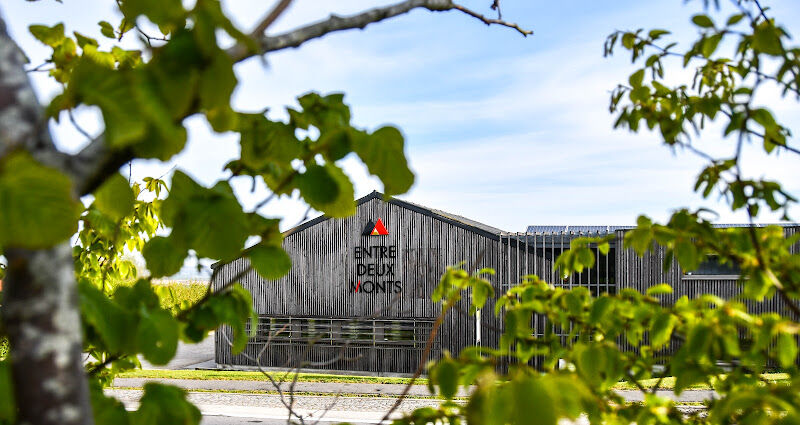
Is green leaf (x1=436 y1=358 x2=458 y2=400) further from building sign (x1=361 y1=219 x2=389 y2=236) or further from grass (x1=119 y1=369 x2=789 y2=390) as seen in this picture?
building sign (x1=361 y1=219 x2=389 y2=236)

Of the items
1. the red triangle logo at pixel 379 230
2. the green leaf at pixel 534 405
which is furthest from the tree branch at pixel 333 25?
the red triangle logo at pixel 379 230

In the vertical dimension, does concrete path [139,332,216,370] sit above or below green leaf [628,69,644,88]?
below

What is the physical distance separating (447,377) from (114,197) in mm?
684

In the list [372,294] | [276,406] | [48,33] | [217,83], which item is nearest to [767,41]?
[217,83]

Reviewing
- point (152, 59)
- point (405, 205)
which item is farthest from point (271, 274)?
point (405, 205)

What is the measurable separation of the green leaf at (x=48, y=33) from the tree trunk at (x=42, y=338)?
88 centimetres

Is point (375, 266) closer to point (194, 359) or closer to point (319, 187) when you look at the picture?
point (194, 359)

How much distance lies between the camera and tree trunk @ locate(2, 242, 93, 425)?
24.5 inches

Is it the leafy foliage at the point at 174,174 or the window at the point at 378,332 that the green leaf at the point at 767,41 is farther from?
the window at the point at 378,332

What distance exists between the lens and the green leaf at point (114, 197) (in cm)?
96

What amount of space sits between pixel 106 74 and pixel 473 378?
93cm

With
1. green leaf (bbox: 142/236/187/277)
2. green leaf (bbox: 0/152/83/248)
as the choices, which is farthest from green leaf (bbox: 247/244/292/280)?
green leaf (bbox: 0/152/83/248)

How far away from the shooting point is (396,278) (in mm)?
14039

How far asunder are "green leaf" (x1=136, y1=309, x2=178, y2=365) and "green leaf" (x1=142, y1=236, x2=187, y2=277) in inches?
4.2
